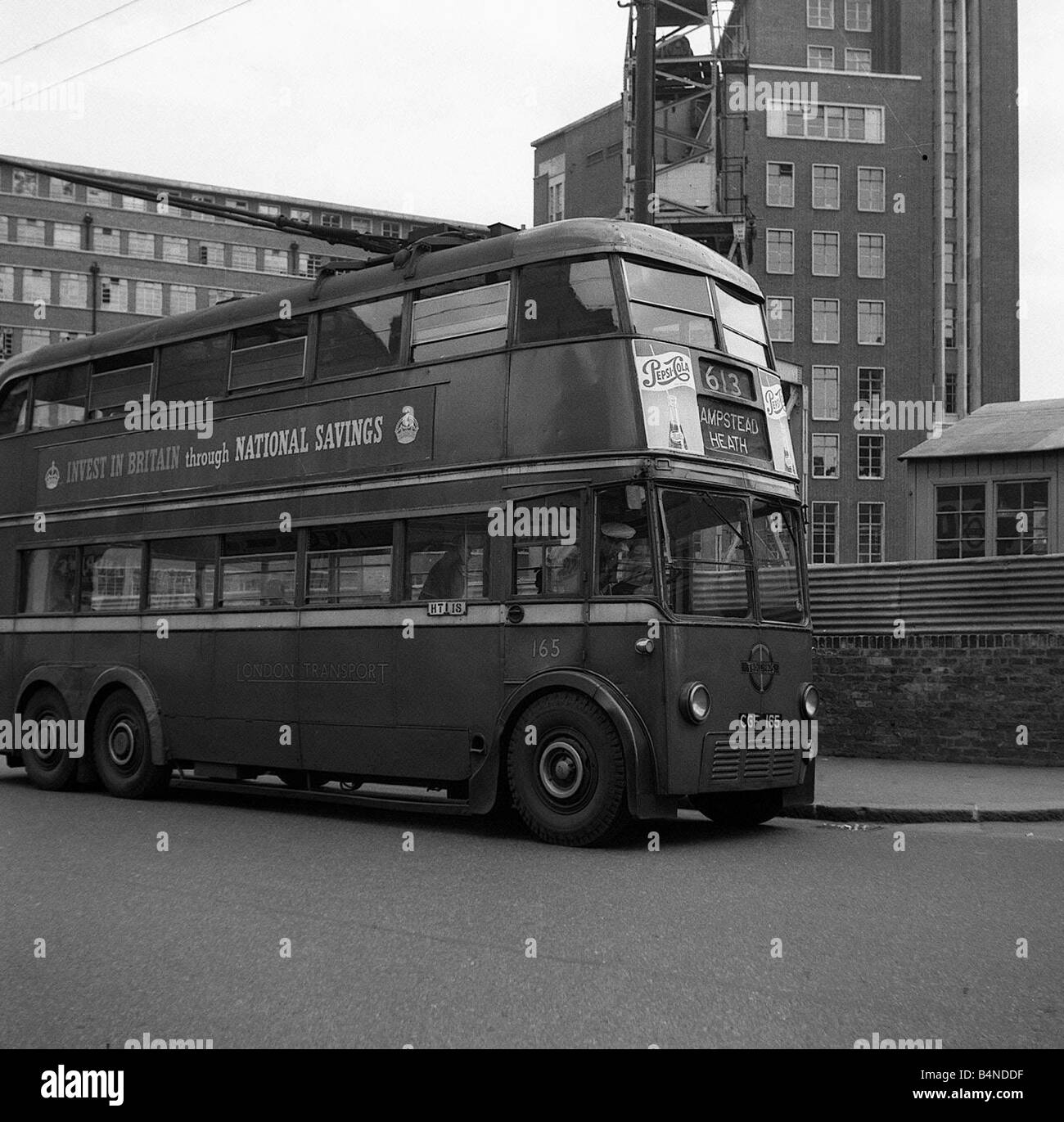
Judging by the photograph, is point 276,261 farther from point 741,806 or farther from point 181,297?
point 741,806

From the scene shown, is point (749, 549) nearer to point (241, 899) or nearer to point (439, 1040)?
point (241, 899)

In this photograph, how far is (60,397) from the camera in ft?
51.9

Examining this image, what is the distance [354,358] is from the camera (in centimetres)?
1262

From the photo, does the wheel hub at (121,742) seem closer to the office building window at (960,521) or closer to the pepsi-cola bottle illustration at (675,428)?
the pepsi-cola bottle illustration at (675,428)

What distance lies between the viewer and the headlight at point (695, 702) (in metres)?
10.4

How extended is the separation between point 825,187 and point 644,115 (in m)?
56.6

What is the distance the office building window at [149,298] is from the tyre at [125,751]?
7995 centimetres

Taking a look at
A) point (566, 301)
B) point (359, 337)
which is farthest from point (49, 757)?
point (566, 301)

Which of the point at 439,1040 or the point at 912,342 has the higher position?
the point at 912,342

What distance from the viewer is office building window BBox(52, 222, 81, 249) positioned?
3499 inches

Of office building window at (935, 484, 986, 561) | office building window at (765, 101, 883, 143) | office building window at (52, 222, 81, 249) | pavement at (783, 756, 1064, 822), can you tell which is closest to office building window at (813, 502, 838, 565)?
office building window at (765, 101, 883, 143)

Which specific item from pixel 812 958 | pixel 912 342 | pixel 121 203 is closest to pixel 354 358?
pixel 812 958

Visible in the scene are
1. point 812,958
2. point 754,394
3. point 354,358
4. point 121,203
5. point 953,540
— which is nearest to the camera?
point 812,958
